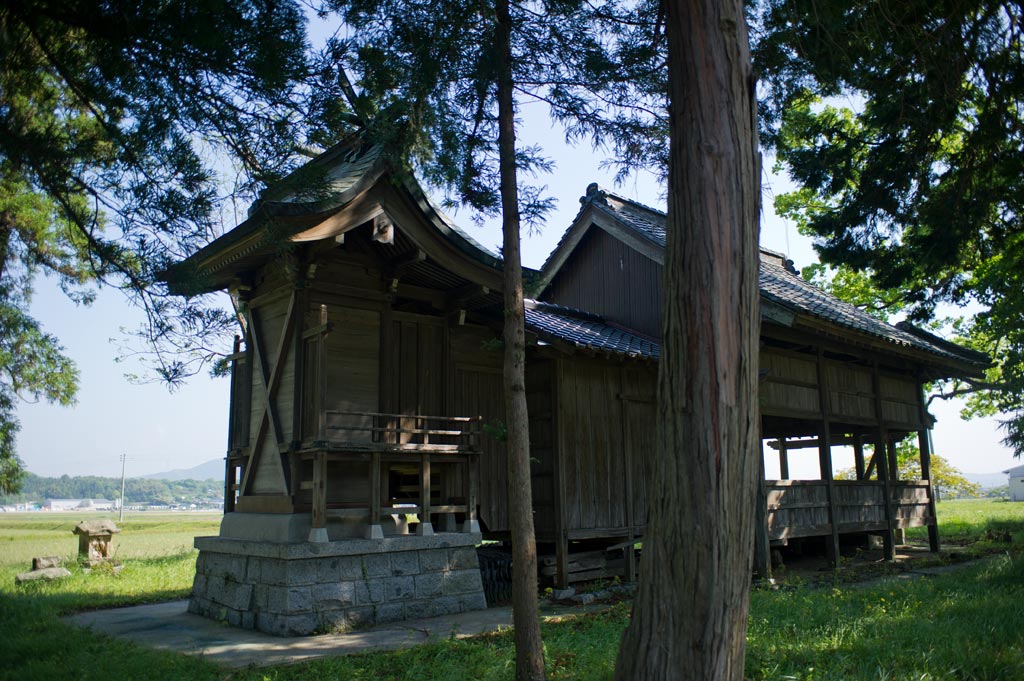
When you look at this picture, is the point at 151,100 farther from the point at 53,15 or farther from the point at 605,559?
the point at 605,559

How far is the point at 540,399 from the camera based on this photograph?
37.4ft

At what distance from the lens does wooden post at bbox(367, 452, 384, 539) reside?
29.3 feet

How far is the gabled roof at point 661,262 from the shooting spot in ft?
42.4

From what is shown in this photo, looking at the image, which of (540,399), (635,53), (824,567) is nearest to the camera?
(635,53)

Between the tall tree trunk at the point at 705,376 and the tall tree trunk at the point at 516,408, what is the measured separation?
1.40 m

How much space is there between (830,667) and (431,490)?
6181mm

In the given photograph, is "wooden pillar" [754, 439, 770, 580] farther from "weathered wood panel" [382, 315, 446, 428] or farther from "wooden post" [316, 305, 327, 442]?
"wooden post" [316, 305, 327, 442]

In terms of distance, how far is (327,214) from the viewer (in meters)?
8.46

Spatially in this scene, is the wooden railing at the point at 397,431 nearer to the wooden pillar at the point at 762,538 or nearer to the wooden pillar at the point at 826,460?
the wooden pillar at the point at 762,538

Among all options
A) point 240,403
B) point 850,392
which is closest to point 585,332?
point 240,403

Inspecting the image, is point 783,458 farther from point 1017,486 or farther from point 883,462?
point 1017,486

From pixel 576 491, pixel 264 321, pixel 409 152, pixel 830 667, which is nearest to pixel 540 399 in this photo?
pixel 576 491

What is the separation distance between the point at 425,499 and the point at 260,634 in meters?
2.45

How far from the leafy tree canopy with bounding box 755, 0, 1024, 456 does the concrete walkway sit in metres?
6.29
